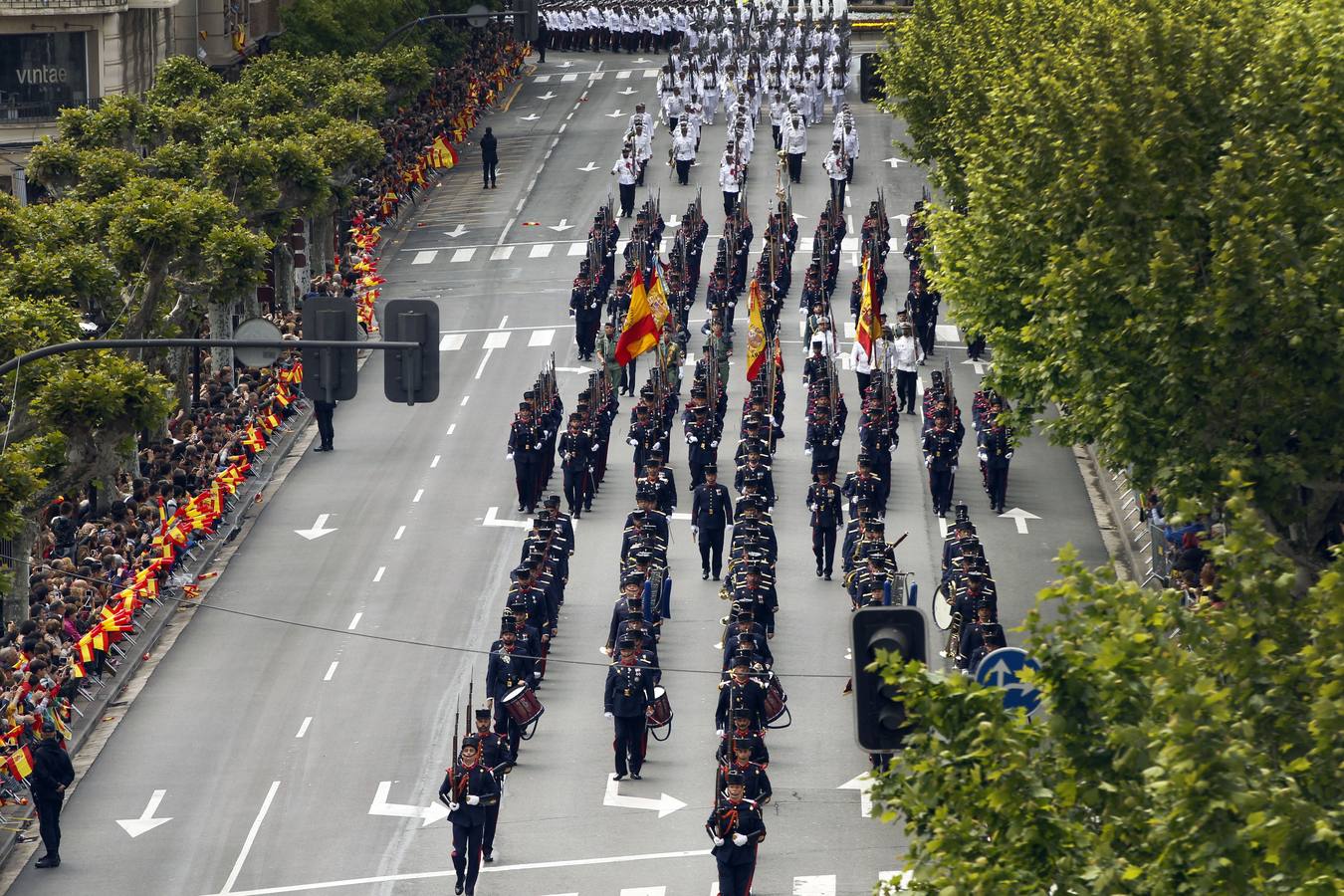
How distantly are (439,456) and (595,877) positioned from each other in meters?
18.3

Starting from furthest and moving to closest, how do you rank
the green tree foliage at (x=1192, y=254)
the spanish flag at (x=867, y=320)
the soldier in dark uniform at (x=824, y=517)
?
1. the spanish flag at (x=867, y=320)
2. the soldier in dark uniform at (x=824, y=517)
3. the green tree foliage at (x=1192, y=254)

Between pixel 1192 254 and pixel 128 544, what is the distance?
15792mm

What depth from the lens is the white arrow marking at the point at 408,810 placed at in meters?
27.6

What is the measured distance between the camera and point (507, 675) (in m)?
29.0

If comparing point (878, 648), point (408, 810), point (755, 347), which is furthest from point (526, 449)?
point (878, 648)

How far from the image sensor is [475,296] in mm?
57094

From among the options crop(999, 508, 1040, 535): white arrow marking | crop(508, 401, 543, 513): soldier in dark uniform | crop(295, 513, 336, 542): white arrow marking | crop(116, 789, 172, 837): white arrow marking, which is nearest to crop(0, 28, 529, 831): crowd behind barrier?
crop(116, 789, 172, 837): white arrow marking

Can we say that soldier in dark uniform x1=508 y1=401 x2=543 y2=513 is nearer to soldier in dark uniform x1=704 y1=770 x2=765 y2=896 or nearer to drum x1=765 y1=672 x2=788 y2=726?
drum x1=765 y1=672 x2=788 y2=726

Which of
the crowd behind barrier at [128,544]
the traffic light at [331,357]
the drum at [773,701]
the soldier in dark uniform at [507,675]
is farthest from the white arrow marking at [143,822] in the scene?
the traffic light at [331,357]

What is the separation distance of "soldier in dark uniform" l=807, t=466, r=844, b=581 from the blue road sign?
17.0 metres

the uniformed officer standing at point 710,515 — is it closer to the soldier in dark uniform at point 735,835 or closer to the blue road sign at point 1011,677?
the soldier in dark uniform at point 735,835

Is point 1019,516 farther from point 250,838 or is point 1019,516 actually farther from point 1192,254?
point 250,838

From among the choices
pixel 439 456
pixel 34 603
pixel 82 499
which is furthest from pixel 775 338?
pixel 34 603

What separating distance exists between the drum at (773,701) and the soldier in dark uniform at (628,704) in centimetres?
132
